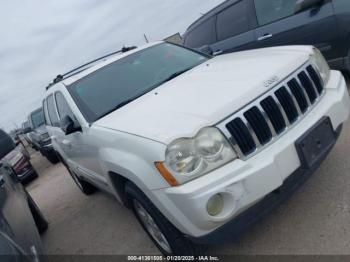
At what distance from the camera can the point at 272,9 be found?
525 cm

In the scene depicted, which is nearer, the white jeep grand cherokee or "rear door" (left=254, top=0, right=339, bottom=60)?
the white jeep grand cherokee

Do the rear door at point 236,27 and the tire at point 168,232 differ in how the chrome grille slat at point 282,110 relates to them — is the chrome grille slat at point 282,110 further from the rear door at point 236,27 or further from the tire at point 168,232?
the rear door at point 236,27

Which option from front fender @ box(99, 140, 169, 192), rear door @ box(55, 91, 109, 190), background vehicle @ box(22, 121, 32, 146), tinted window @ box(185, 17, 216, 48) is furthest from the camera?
background vehicle @ box(22, 121, 32, 146)

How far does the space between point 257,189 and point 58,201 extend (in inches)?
191

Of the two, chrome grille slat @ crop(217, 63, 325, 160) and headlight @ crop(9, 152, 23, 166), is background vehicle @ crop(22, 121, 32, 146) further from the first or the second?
chrome grille slat @ crop(217, 63, 325, 160)

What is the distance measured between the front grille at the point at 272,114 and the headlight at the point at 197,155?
0.27 ft

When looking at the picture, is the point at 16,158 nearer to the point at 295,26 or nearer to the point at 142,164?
the point at 295,26

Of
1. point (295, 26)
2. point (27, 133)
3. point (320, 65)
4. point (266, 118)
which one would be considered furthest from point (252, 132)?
point (27, 133)

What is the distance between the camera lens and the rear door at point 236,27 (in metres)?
5.56

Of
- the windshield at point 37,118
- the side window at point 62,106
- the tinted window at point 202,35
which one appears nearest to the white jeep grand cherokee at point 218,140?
the side window at point 62,106

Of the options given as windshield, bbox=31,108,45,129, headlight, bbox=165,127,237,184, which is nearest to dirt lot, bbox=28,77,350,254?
headlight, bbox=165,127,237,184

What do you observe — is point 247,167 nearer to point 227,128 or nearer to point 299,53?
point 227,128

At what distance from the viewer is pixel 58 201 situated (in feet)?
20.5

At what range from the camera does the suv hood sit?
7.73 ft
